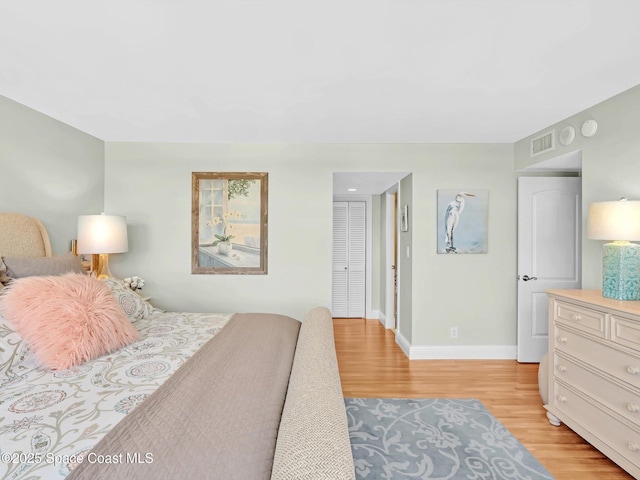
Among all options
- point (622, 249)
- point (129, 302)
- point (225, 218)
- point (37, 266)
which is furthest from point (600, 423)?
point (37, 266)

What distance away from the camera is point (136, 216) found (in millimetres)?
3555

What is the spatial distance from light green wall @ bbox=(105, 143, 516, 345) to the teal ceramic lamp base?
5.04 feet

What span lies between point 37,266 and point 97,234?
0.92 m

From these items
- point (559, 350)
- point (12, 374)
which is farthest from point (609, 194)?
point (12, 374)

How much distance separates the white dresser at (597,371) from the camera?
1.79 m

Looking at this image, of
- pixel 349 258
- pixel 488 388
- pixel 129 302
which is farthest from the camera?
pixel 349 258

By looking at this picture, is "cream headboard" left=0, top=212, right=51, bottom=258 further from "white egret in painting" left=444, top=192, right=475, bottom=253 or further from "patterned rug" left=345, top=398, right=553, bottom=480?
"white egret in painting" left=444, top=192, right=475, bottom=253

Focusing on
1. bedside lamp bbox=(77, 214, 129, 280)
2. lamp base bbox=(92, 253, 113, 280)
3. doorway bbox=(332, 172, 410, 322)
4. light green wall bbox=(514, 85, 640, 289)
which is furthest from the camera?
doorway bbox=(332, 172, 410, 322)

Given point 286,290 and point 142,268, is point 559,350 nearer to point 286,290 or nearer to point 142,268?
point 286,290

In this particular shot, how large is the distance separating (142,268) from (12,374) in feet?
7.38

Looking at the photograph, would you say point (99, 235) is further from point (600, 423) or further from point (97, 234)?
point (600, 423)

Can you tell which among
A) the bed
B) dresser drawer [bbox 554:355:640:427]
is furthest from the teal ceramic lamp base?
the bed

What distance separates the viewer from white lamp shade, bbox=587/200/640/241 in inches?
78.2

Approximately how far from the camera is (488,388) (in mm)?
2926
